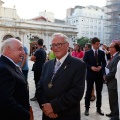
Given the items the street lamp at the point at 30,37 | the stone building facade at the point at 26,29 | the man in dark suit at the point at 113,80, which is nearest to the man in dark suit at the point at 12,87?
the man in dark suit at the point at 113,80

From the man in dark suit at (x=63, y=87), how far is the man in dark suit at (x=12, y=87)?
400mm

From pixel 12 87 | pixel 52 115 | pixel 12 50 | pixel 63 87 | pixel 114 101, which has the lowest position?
pixel 114 101

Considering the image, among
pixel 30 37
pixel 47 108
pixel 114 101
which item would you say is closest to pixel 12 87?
pixel 47 108

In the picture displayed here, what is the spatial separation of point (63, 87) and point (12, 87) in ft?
2.61

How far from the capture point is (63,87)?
3098mm

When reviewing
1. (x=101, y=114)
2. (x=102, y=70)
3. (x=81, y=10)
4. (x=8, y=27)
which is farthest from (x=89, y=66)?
(x=81, y=10)

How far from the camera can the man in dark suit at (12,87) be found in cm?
249

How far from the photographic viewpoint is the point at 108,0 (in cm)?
4856

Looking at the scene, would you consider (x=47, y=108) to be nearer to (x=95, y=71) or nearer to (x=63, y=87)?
(x=63, y=87)

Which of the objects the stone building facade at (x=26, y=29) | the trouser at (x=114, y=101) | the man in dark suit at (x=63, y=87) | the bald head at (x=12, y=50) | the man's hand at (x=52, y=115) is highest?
the stone building facade at (x=26, y=29)

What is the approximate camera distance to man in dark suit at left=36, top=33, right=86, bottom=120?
303 cm

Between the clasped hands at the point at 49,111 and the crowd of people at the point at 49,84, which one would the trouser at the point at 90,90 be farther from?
the clasped hands at the point at 49,111

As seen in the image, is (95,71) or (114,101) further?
(95,71)

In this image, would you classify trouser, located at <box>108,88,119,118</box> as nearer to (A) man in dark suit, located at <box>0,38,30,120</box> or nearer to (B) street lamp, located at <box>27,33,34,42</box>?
(A) man in dark suit, located at <box>0,38,30,120</box>
